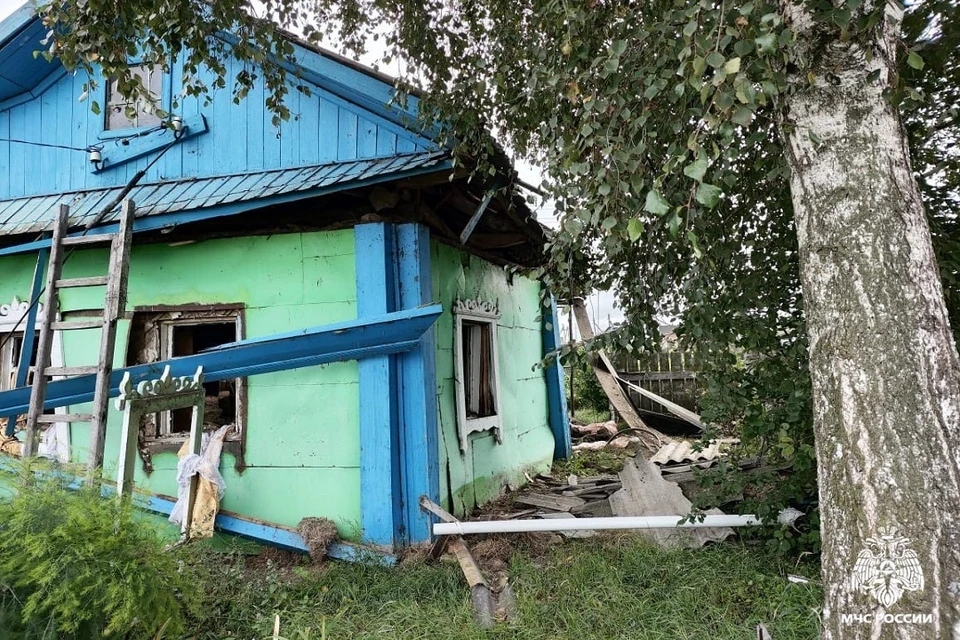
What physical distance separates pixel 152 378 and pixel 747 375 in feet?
13.4

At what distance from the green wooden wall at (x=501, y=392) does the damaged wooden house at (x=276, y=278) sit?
0.14 ft

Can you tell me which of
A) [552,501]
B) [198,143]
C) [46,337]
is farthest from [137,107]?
[552,501]

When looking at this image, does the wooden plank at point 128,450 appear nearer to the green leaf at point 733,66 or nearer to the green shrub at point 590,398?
the green leaf at point 733,66

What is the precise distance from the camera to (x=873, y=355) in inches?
77.1

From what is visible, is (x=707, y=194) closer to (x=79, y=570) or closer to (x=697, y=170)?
(x=697, y=170)

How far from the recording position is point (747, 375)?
144 inches

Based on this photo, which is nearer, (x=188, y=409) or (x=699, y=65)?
(x=699, y=65)

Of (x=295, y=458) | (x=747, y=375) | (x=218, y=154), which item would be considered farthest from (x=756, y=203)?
(x=218, y=154)

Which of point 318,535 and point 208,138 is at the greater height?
point 208,138

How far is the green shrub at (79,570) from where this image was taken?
2459 millimetres

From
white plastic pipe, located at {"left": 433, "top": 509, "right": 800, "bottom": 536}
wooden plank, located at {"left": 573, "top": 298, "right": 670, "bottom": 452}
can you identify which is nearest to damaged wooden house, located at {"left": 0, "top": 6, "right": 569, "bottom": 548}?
white plastic pipe, located at {"left": 433, "top": 509, "right": 800, "bottom": 536}

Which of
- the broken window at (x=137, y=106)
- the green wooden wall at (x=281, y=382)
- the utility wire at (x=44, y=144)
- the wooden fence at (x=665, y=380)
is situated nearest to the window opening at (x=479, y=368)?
the green wooden wall at (x=281, y=382)

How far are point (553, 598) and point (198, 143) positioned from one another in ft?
16.2

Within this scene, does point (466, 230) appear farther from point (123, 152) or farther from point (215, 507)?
point (123, 152)
